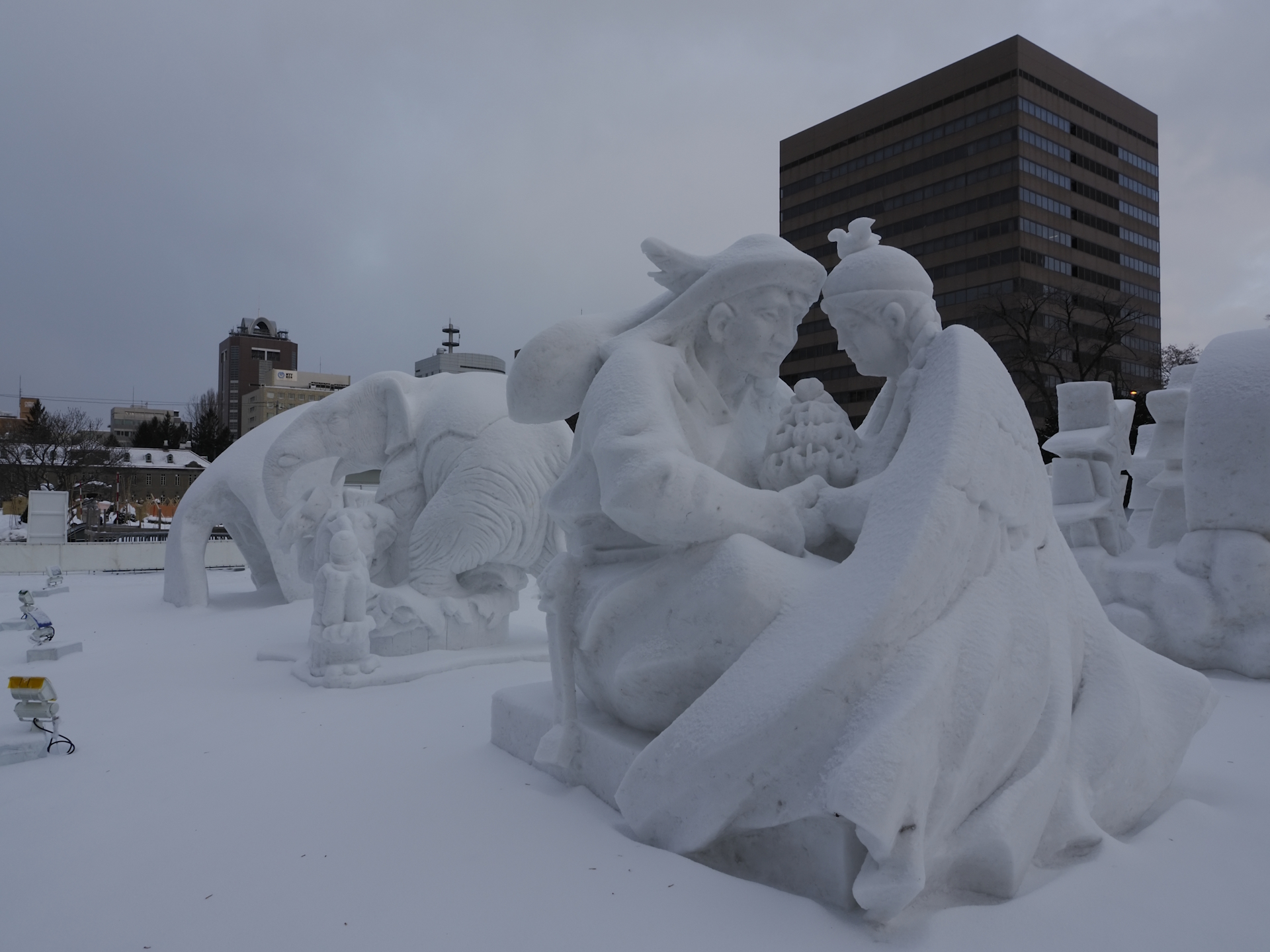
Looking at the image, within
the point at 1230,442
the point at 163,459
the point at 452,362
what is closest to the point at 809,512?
the point at 1230,442

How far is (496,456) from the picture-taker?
4414mm

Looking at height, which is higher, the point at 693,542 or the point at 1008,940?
the point at 693,542

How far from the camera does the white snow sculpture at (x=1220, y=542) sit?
400cm

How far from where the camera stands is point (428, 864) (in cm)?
183

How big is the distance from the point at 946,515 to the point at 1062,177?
2702 cm

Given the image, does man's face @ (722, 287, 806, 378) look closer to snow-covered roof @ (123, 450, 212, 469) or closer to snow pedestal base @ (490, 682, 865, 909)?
snow pedestal base @ (490, 682, 865, 909)

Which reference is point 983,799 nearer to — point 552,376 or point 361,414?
point 552,376

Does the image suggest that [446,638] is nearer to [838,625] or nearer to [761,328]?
[761,328]

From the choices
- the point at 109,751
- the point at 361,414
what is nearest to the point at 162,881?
the point at 109,751

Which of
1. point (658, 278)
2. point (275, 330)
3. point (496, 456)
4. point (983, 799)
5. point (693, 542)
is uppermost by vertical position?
point (275, 330)

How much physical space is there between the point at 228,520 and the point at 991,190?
22.2 metres

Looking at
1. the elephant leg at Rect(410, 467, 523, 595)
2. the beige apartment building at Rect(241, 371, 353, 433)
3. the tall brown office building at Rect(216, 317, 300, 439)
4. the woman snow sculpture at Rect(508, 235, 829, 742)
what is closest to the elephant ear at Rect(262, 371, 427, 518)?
the elephant leg at Rect(410, 467, 523, 595)

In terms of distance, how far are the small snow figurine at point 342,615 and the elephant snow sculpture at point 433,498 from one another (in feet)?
0.69

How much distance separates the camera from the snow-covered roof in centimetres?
3067
